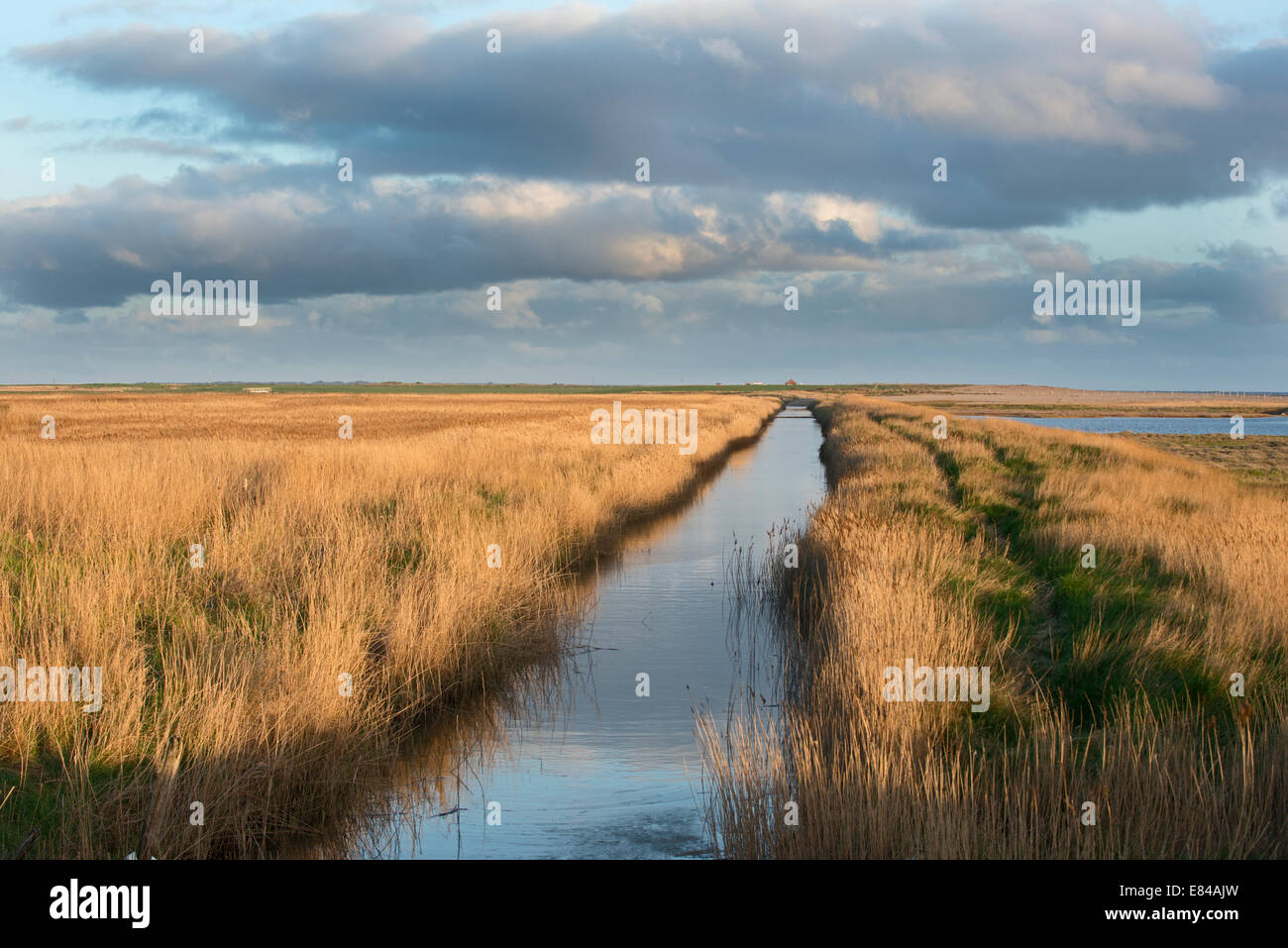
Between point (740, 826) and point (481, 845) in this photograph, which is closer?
point (740, 826)

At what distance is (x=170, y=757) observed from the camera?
566 cm

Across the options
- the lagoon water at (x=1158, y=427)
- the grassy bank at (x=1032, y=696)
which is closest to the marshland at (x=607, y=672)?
the grassy bank at (x=1032, y=696)

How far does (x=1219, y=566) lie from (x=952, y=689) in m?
5.20

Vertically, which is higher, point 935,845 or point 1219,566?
point 1219,566

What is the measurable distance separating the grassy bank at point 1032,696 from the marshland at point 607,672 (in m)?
0.04

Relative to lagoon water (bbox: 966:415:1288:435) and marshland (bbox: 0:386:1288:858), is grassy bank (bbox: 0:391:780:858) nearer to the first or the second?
marshland (bbox: 0:386:1288:858)

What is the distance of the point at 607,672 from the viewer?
34.4 ft

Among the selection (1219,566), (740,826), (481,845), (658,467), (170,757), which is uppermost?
(658,467)

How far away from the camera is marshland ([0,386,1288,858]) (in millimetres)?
5219

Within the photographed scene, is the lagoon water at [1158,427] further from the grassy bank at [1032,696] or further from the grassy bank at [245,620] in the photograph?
the grassy bank at [245,620]

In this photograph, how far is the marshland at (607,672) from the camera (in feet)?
17.1

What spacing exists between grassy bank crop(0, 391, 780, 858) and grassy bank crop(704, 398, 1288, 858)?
119 inches
